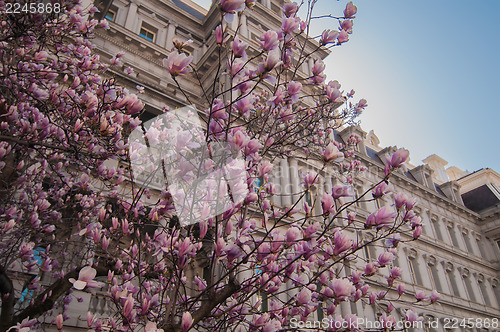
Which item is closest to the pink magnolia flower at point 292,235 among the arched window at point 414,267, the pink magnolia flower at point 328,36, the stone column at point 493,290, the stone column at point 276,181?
the pink magnolia flower at point 328,36

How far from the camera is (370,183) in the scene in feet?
68.9

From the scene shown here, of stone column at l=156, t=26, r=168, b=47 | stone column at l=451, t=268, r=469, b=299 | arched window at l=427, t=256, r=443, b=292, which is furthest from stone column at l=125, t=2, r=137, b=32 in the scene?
stone column at l=451, t=268, r=469, b=299

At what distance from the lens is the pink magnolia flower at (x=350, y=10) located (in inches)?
162

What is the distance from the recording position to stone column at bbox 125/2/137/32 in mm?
15659

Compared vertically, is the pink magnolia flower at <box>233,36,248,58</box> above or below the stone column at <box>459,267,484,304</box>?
below

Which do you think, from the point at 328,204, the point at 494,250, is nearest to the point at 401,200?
the point at 328,204

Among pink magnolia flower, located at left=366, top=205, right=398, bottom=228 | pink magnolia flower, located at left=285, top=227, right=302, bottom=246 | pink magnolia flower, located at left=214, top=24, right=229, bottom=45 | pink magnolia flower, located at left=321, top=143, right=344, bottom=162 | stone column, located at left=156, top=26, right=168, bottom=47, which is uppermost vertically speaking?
stone column, located at left=156, top=26, right=168, bottom=47

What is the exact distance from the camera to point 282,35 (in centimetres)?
397

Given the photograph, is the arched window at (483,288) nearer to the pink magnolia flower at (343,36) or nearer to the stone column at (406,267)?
the stone column at (406,267)

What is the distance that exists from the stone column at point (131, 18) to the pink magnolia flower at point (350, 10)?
1401 cm

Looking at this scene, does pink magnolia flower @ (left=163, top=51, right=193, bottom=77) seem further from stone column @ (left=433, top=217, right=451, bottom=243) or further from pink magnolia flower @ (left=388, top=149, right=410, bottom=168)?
stone column @ (left=433, top=217, right=451, bottom=243)

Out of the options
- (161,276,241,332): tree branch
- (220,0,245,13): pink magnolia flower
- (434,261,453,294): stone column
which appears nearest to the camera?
(220,0,245,13): pink magnolia flower

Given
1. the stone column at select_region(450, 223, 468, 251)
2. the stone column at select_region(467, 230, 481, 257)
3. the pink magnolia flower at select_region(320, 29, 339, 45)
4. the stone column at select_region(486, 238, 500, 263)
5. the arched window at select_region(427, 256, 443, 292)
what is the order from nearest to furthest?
the pink magnolia flower at select_region(320, 29, 339, 45), the arched window at select_region(427, 256, 443, 292), the stone column at select_region(450, 223, 468, 251), the stone column at select_region(467, 230, 481, 257), the stone column at select_region(486, 238, 500, 263)

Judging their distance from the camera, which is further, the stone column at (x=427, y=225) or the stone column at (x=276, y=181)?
the stone column at (x=427, y=225)
